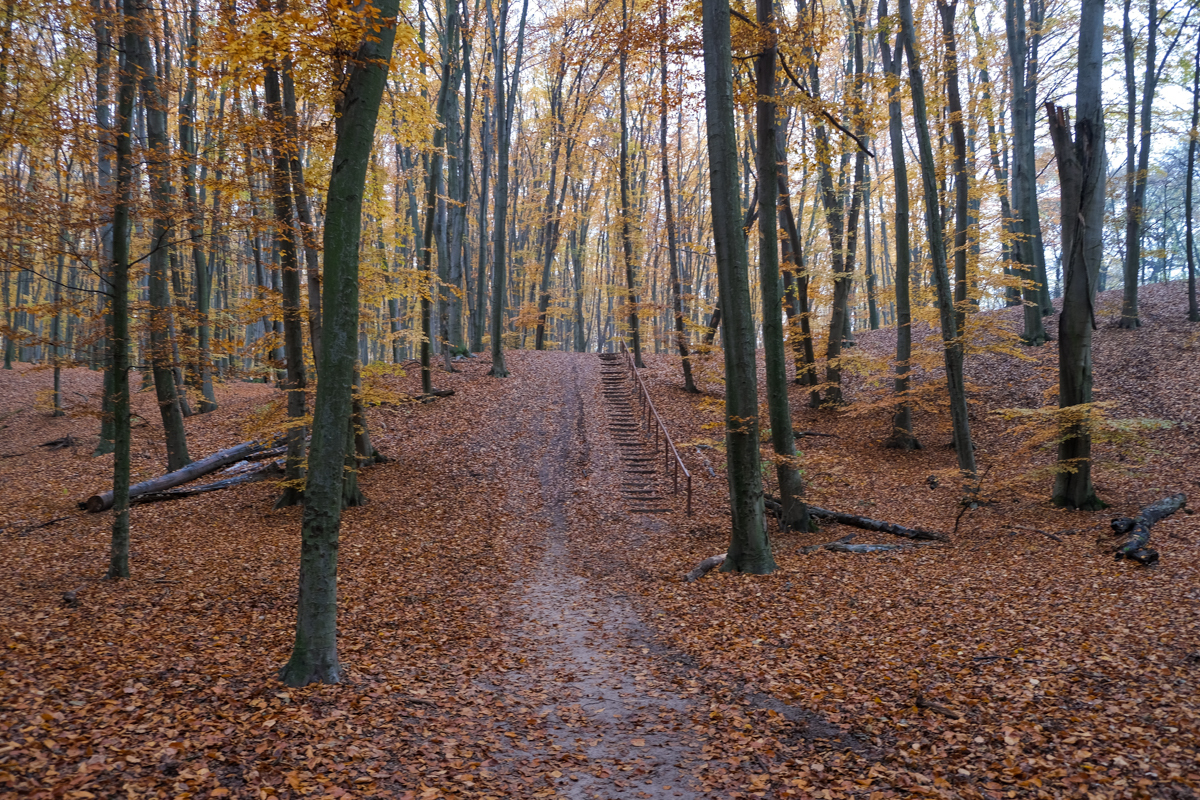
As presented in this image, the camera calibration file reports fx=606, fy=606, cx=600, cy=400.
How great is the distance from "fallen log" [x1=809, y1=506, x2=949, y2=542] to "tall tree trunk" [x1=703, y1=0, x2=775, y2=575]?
2573mm

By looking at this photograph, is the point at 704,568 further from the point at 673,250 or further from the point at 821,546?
the point at 673,250

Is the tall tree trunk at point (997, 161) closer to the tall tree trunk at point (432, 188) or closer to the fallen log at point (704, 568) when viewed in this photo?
the fallen log at point (704, 568)

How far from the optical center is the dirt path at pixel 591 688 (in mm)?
3898

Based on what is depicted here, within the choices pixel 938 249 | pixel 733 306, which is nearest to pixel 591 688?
pixel 733 306

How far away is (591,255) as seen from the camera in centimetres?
3881

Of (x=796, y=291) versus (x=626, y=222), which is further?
(x=626, y=222)

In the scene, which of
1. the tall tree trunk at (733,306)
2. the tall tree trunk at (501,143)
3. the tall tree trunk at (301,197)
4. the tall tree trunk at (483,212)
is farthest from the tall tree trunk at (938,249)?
the tall tree trunk at (483,212)

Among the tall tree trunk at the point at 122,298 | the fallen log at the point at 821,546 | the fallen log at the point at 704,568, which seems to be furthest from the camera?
the fallen log at the point at 821,546

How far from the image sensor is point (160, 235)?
300 inches

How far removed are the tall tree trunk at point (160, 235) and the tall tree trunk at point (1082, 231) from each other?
35.4 ft

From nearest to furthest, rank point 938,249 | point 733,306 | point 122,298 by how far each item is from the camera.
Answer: point 122,298 → point 733,306 → point 938,249

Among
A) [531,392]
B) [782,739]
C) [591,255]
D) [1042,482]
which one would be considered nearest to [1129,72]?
[1042,482]

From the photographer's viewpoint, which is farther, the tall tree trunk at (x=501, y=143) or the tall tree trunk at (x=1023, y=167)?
the tall tree trunk at (x=501, y=143)

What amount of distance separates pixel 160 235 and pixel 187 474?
19.2 feet
